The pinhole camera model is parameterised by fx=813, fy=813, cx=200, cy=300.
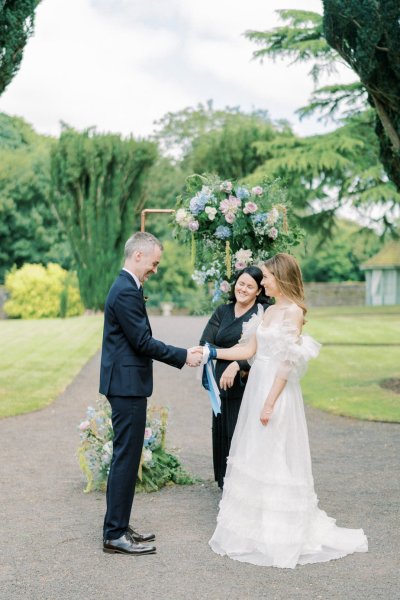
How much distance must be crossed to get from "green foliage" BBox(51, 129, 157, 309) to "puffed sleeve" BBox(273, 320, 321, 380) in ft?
108

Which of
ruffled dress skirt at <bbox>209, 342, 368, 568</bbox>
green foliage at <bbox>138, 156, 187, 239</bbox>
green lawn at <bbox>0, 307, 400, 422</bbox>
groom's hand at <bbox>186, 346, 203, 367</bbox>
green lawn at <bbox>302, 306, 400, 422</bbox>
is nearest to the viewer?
ruffled dress skirt at <bbox>209, 342, 368, 568</bbox>

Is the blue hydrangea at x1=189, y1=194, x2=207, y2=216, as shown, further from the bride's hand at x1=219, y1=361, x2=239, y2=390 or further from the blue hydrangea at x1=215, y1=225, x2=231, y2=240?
the bride's hand at x1=219, y1=361, x2=239, y2=390

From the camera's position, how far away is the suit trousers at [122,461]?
16.8 feet

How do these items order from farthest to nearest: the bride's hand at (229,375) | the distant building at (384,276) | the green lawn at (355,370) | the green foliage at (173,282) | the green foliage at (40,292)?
the distant building at (384,276)
the green foliage at (173,282)
the green foliage at (40,292)
the green lawn at (355,370)
the bride's hand at (229,375)

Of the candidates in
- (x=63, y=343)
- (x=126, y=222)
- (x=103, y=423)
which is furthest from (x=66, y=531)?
(x=126, y=222)

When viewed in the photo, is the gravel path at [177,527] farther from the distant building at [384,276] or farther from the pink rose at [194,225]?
the distant building at [384,276]

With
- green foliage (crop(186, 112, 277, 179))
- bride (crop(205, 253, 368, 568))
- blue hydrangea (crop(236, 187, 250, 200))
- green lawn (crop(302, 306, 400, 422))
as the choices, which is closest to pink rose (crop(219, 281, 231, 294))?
blue hydrangea (crop(236, 187, 250, 200))

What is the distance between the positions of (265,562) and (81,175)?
36.0 meters

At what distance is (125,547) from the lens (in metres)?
5.09

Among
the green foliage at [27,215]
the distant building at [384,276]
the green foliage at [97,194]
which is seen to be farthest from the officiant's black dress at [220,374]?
the distant building at [384,276]

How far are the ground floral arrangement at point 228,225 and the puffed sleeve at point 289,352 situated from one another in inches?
69.1

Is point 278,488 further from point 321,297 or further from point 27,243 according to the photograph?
point 321,297

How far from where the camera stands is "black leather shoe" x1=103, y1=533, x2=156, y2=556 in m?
5.08

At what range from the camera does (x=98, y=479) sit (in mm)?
6832
